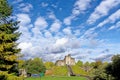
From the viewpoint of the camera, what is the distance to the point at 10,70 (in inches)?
1289

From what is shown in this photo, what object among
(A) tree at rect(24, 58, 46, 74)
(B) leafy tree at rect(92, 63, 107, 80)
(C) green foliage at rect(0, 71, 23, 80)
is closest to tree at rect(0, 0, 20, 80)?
(C) green foliage at rect(0, 71, 23, 80)

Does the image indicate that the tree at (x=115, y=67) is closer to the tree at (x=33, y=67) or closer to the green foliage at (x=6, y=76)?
the green foliage at (x=6, y=76)

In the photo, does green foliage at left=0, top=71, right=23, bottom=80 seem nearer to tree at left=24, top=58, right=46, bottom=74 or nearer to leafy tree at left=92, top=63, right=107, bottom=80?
leafy tree at left=92, top=63, right=107, bottom=80

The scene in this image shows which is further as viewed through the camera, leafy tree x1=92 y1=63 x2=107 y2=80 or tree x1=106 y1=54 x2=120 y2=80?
leafy tree x1=92 y1=63 x2=107 y2=80

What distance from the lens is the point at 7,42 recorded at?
31.1 meters

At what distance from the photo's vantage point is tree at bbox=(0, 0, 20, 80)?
1169 inches

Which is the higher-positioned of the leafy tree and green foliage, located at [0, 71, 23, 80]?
the leafy tree

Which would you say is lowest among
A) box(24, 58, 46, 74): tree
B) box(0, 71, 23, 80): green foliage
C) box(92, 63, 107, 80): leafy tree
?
box(0, 71, 23, 80): green foliage

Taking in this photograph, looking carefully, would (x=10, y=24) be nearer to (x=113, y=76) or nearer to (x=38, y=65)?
(x=113, y=76)

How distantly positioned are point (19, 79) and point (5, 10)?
26.2 feet

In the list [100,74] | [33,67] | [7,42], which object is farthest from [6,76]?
[33,67]

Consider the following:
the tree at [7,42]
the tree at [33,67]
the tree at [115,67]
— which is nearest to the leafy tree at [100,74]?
the tree at [115,67]

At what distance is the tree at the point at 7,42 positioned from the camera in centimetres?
2970

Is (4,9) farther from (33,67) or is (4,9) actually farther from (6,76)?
(33,67)
